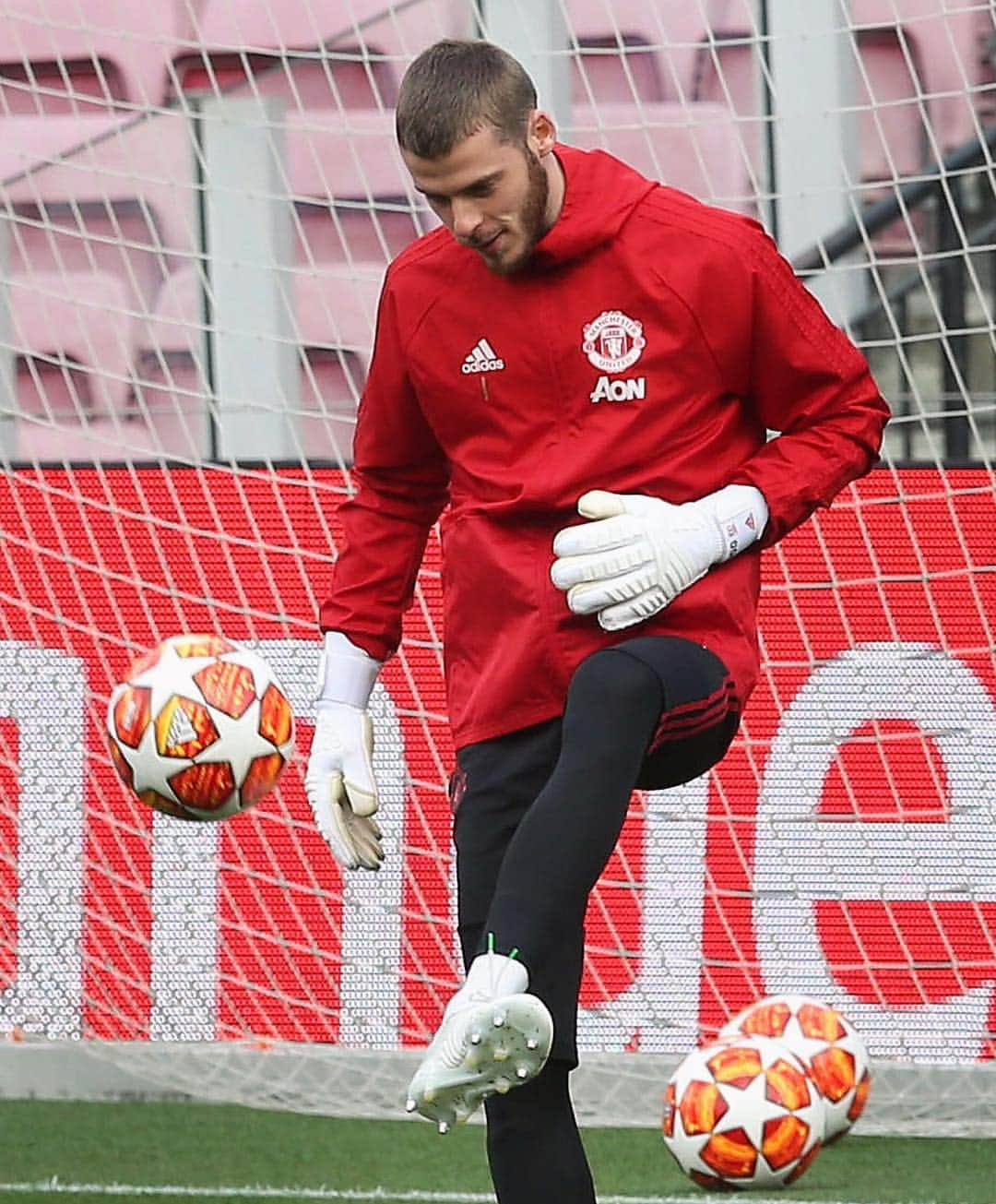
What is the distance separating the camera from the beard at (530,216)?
2.91m

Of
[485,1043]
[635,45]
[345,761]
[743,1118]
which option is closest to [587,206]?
[345,761]

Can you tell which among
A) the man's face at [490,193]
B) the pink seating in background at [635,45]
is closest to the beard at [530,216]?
the man's face at [490,193]

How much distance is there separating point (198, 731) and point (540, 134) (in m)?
1.24

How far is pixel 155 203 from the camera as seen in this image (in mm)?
5742

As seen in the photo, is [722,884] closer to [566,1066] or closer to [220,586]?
[220,586]

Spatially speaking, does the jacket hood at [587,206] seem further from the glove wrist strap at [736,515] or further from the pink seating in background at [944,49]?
the pink seating in background at [944,49]

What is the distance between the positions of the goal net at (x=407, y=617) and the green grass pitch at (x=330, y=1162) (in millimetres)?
114

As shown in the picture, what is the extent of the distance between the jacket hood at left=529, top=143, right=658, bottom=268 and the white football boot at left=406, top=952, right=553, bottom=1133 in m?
0.87

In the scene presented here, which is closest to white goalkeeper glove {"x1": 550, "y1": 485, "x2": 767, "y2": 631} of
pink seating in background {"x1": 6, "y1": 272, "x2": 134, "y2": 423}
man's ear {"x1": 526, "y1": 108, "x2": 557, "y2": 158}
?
man's ear {"x1": 526, "y1": 108, "x2": 557, "y2": 158}

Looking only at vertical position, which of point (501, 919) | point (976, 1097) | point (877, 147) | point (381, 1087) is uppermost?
point (877, 147)

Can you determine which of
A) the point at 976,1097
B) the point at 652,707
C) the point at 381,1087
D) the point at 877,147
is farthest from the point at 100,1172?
the point at 877,147

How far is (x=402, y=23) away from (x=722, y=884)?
2.18m

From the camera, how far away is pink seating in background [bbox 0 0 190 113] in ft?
18.7

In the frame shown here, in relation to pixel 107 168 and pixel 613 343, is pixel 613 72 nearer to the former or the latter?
pixel 107 168
